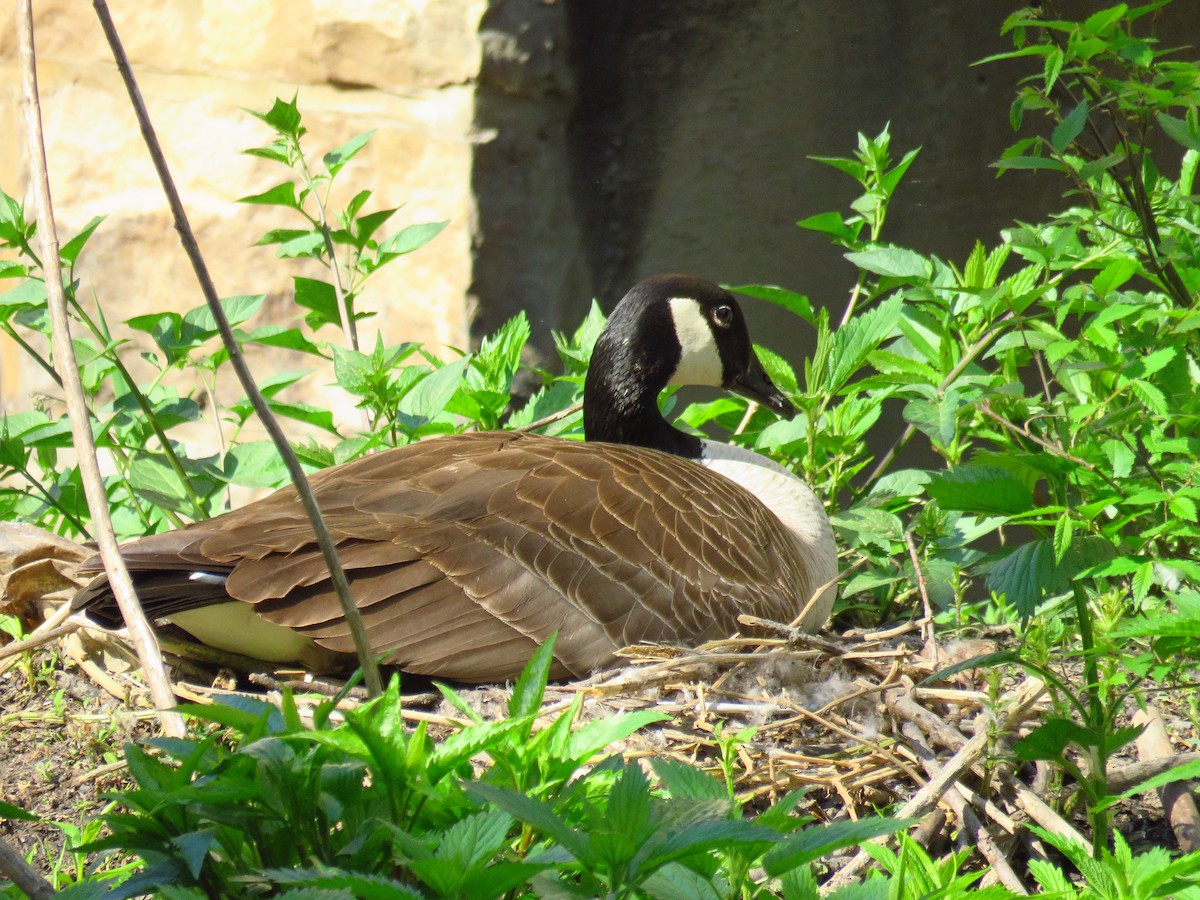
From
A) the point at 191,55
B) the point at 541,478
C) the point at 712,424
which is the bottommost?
the point at 712,424

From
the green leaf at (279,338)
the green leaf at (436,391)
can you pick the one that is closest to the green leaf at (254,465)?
the green leaf at (279,338)

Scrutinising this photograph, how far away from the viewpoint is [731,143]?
13.5 ft

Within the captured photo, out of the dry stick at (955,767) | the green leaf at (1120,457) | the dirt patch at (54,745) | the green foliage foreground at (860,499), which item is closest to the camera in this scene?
the green foliage foreground at (860,499)

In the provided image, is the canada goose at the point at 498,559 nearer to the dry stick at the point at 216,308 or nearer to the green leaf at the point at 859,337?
the green leaf at the point at 859,337

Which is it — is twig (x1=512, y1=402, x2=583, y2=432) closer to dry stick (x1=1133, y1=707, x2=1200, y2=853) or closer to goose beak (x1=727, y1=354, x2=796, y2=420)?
goose beak (x1=727, y1=354, x2=796, y2=420)

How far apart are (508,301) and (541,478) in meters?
1.49

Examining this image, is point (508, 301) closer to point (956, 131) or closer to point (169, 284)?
point (169, 284)

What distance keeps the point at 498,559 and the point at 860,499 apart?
1132mm

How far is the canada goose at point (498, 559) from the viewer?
7.16 ft

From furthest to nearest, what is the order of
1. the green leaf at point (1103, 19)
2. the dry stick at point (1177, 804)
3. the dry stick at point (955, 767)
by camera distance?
the green leaf at point (1103, 19), the dry stick at point (1177, 804), the dry stick at point (955, 767)

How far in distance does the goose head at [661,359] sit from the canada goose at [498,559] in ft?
0.97

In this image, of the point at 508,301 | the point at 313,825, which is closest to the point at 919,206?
the point at 508,301

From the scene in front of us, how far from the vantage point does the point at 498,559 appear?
2361mm

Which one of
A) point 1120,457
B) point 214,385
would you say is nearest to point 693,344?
point 214,385
